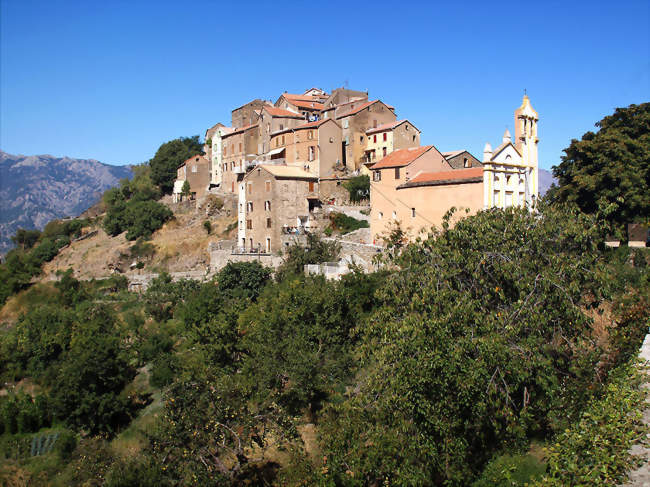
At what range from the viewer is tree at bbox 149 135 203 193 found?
77.5 m

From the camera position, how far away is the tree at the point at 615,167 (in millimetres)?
29281

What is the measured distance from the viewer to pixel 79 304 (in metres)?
47.5

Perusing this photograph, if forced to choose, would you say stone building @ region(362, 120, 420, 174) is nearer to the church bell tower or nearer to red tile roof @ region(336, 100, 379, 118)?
red tile roof @ region(336, 100, 379, 118)

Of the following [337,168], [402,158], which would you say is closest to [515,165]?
[402,158]

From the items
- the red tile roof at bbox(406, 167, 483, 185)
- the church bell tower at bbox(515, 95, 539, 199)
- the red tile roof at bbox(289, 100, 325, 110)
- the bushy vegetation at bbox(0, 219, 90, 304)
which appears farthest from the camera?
the red tile roof at bbox(289, 100, 325, 110)

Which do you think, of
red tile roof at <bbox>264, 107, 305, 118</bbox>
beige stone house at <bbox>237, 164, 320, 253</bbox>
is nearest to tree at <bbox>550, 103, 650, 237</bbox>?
beige stone house at <bbox>237, 164, 320, 253</bbox>

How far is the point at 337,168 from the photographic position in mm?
49000

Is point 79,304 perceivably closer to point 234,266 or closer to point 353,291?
point 234,266

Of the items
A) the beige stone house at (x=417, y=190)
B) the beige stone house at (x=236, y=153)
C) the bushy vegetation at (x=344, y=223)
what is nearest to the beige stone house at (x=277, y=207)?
the bushy vegetation at (x=344, y=223)

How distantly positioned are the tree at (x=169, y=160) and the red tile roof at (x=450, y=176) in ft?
168

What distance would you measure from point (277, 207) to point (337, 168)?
921 centimetres

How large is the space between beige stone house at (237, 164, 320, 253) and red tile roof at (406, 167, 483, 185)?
35.3 ft

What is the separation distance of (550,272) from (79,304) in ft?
137

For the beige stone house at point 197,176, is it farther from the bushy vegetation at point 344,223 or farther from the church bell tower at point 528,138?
the church bell tower at point 528,138
